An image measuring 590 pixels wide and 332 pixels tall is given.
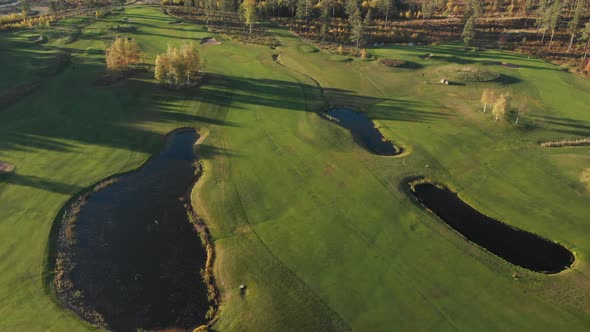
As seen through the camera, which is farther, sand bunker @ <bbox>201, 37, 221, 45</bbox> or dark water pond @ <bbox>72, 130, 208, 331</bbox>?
sand bunker @ <bbox>201, 37, 221, 45</bbox>

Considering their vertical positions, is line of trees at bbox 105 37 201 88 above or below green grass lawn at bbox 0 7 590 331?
above

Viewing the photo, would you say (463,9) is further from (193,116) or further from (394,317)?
(394,317)

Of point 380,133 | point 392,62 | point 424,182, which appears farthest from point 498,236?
point 392,62

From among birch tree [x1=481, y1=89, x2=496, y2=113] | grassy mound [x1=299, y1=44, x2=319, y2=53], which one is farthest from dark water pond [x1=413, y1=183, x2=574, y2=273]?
grassy mound [x1=299, y1=44, x2=319, y2=53]

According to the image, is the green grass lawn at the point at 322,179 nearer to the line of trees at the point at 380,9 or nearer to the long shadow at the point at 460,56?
the long shadow at the point at 460,56

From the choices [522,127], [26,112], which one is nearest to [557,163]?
[522,127]

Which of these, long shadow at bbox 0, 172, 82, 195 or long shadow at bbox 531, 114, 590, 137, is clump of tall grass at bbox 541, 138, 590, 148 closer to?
long shadow at bbox 531, 114, 590, 137

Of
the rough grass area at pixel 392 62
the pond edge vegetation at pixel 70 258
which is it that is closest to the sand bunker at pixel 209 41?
the rough grass area at pixel 392 62
